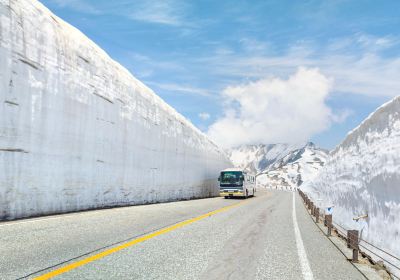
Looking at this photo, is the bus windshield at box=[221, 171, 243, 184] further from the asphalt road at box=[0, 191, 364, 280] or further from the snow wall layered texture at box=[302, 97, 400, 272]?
the asphalt road at box=[0, 191, 364, 280]

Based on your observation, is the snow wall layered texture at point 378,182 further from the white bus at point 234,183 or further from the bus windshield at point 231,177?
the bus windshield at point 231,177

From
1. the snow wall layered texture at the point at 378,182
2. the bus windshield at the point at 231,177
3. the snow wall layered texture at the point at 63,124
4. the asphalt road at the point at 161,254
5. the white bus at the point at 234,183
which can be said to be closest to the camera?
the asphalt road at the point at 161,254

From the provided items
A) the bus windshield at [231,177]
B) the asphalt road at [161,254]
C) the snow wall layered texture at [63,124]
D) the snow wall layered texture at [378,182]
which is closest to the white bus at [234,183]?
the bus windshield at [231,177]

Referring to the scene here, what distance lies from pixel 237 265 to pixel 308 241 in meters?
4.20

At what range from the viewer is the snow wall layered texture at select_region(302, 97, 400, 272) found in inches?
322

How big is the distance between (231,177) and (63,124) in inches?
925

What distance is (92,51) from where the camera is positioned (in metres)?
19.6

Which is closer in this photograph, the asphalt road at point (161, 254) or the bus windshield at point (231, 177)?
the asphalt road at point (161, 254)

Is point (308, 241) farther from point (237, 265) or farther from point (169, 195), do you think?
point (169, 195)

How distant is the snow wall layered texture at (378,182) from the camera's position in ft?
26.8

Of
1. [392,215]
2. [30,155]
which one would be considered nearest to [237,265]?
[392,215]

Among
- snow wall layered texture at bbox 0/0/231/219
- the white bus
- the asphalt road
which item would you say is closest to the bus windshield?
the white bus

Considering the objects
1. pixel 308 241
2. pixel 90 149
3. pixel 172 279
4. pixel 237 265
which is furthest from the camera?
pixel 90 149

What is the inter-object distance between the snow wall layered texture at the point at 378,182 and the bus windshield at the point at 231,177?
71.8 ft
